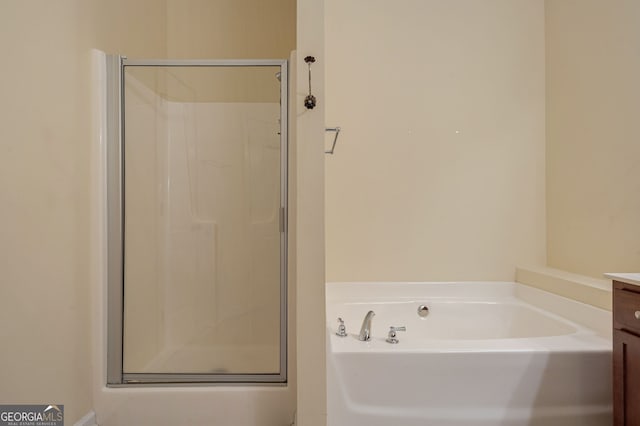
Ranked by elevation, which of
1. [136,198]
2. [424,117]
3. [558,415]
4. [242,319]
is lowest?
[558,415]

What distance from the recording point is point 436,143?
7.94ft

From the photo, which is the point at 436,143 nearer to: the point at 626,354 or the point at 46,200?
the point at 626,354

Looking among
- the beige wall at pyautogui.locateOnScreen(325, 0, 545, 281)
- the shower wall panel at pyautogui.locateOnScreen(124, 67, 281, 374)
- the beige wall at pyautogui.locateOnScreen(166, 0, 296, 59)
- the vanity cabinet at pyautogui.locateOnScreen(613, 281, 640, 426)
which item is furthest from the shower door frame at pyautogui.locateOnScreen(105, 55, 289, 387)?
the vanity cabinet at pyautogui.locateOnScreen(613, 281, 640, 426)

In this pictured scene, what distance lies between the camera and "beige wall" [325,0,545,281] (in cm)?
240

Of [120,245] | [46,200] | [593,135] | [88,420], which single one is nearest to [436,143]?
[593,135]

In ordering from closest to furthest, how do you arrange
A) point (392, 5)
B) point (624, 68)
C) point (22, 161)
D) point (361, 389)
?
1. point (22, 161)
2. point (361, 389)
3. point (624, 68)
4. point (392, 5)

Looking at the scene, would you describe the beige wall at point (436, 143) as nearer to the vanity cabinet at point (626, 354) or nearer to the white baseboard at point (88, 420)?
the vanity cabinet at point (626, 354)

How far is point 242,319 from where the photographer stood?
2006 mm

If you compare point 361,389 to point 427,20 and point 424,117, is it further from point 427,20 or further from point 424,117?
point 427,20

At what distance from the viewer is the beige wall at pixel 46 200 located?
50.4 inches

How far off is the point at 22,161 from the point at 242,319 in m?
1.25

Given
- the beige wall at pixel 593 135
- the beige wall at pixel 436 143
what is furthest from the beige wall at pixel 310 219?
the beige wall at pixel 593 135

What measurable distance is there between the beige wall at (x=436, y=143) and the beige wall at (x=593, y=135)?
15 centimetres

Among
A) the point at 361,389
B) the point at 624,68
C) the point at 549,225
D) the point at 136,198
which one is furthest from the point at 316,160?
the point at 549,225
